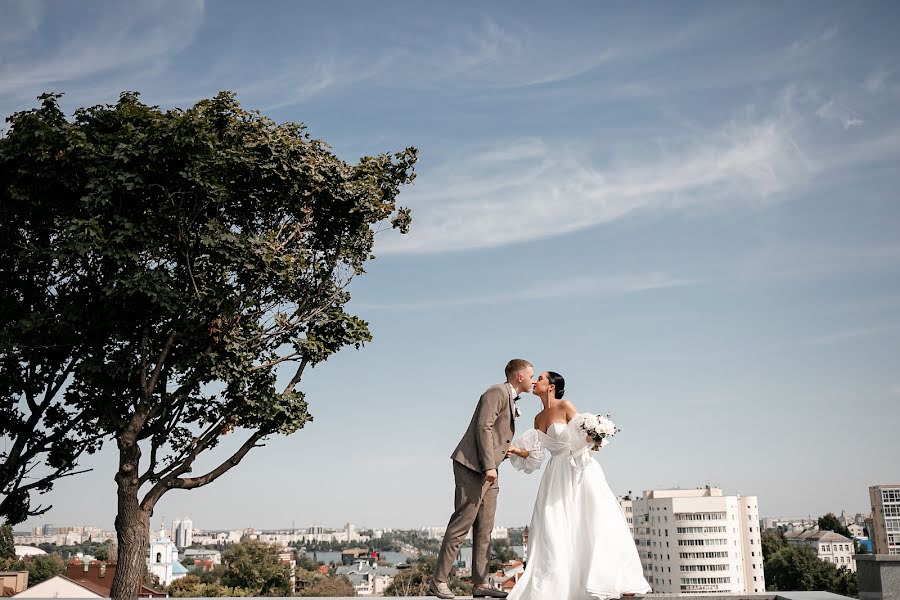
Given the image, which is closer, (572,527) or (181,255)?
(572,527)

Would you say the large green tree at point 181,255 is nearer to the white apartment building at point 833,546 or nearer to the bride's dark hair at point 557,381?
the bride's dark hair at point 557,381

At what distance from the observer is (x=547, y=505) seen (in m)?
7.12

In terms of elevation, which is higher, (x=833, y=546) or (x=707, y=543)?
(x=707, y=543)

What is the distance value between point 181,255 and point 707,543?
94123 millimetres

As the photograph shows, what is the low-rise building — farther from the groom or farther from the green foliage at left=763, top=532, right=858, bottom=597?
the groom

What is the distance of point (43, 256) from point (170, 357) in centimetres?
229

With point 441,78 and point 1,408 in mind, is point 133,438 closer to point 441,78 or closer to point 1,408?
point 1,408

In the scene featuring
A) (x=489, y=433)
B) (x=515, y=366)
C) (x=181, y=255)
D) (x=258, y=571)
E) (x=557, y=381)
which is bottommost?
(x=258, y=571)

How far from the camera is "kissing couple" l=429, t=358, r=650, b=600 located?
6.71 metres

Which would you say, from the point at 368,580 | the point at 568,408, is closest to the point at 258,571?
the point at 568,408

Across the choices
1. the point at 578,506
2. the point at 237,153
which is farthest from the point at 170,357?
the point at 578,506

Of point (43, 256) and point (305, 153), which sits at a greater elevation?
point (305, 153)

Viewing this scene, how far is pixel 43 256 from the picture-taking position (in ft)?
34.0

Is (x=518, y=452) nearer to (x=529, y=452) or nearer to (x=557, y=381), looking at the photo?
(x=529, y=452)
